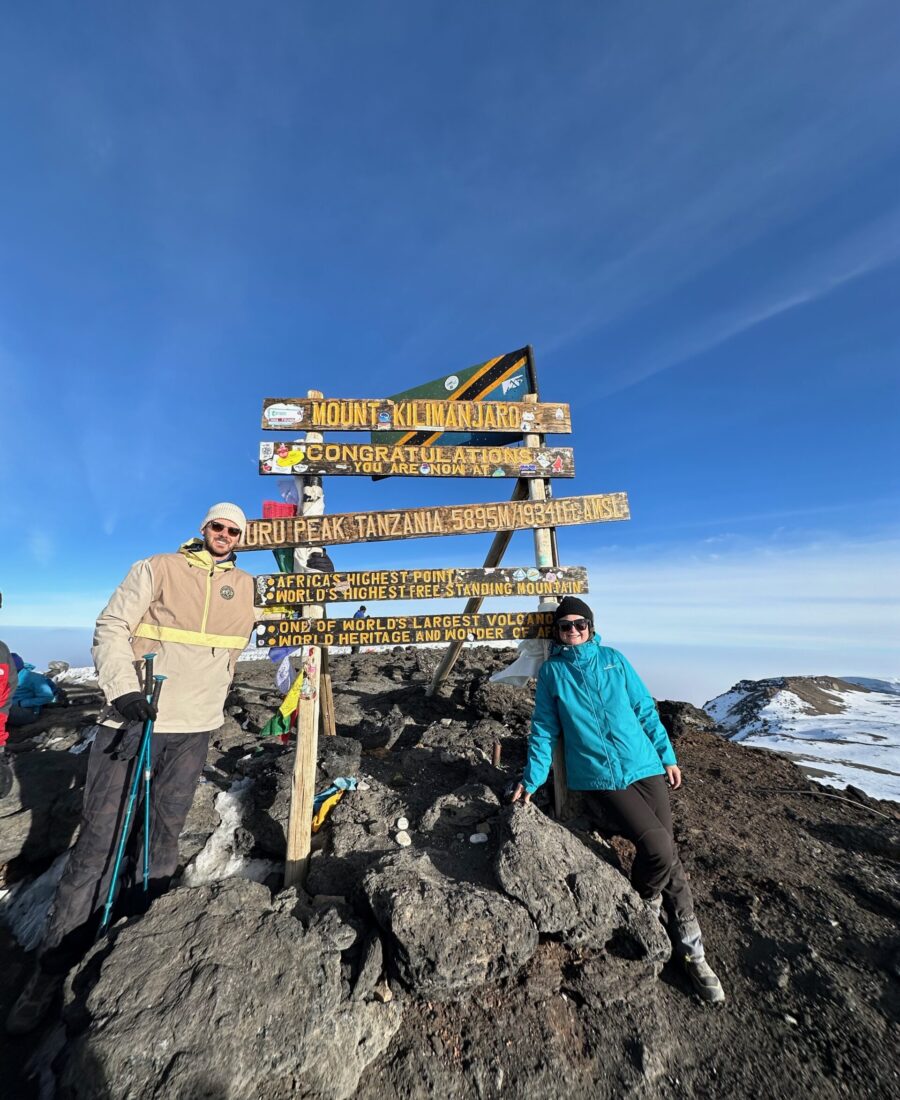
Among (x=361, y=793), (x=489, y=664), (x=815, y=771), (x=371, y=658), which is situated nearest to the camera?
(x=361, y=793)

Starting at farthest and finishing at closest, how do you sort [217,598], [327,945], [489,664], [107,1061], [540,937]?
[489,664] < [217,598] < [540,937] < [327,945] < [107,1061]

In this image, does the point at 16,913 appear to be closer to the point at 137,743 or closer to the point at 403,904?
the point at 137,743

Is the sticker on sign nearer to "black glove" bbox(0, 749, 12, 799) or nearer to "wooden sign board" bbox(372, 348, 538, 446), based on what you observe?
"wooden sign board" bbox(372, 348, 538, 446)

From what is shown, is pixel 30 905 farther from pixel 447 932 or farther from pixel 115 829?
pixel 447 932

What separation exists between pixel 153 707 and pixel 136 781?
2.28 ft

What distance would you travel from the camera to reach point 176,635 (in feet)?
12.1

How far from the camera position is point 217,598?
3895 millimetres

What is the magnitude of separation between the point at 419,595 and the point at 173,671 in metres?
2.33

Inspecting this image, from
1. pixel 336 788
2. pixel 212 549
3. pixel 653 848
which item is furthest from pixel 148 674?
pixel 653 848

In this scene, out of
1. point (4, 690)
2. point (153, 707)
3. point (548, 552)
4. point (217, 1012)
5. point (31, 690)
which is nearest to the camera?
point (217, 1012)

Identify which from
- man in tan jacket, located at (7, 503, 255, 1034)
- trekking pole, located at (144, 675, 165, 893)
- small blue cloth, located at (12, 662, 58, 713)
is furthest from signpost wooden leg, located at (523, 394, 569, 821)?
small blue cloth, located at (12, 662, 58, 713)

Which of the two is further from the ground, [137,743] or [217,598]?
[217,598]

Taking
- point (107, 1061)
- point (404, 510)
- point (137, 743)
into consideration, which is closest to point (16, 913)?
point (137, 743)

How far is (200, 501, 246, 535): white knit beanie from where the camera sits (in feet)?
12.9
